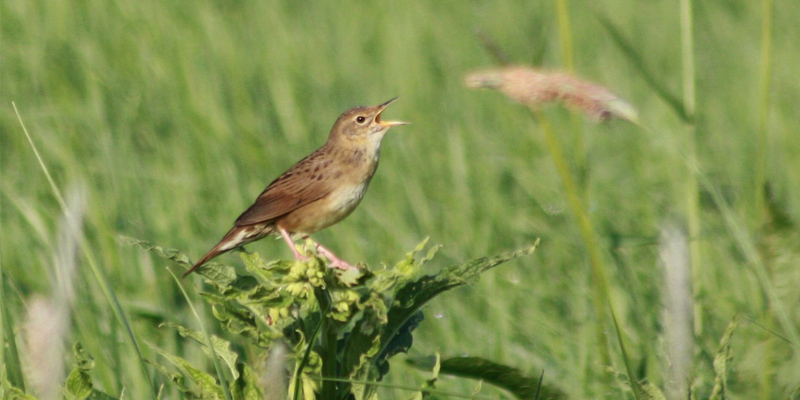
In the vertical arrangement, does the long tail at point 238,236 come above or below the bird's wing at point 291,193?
below

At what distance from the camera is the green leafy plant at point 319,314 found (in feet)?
6.98

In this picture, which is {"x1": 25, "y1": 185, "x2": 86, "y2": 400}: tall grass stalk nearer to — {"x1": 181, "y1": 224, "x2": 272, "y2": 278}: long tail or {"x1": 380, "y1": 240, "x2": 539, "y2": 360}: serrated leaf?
{"x1": 380, "y1": 240, "x2": 539, "y2": 360}: serrated leaf

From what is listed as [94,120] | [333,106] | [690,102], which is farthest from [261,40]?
[690,102]

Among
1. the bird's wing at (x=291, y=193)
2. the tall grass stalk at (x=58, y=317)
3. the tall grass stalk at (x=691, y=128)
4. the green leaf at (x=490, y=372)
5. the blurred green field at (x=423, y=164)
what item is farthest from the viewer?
the blurred green field at (x=423, y=164)

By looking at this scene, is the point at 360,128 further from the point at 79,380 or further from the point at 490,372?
the point at 79,380

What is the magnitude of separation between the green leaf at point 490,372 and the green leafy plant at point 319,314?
0.45ft

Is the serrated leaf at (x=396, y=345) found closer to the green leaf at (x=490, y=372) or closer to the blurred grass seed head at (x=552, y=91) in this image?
the green leaf at (x=490, y=372)

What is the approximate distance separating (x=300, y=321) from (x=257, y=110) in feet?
17.1

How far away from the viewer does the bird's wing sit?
3604 millimetres

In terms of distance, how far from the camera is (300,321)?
90.0 inches

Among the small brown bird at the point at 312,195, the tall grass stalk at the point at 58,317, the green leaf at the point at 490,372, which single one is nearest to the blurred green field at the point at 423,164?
the green leaf at the point at 490,372

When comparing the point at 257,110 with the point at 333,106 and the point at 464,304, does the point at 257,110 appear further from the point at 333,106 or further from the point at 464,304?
the point at 464,304

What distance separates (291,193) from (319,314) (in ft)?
5.27

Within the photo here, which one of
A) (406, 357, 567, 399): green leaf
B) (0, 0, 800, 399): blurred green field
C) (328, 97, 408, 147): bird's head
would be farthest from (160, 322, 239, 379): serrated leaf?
(328, 97, 408, 147): bird's head
